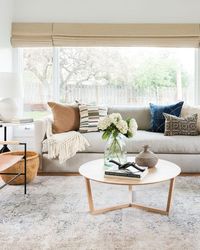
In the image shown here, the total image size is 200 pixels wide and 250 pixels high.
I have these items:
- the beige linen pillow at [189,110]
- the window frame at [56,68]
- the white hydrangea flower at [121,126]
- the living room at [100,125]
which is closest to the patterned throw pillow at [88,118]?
A: the living room at [100,125]

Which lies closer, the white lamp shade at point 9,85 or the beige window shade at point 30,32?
the white lamp shade at point 9,85

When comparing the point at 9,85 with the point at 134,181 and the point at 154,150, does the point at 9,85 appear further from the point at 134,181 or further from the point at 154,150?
the point at 134,181

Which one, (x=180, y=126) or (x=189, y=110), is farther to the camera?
(x=189, y=110)

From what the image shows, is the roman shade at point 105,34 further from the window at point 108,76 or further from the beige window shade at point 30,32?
the window at point 108,76

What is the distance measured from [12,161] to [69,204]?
0.66 m

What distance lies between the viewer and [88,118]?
14.4ft

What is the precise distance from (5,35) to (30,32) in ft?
1.27

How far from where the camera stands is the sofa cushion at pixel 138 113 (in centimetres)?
469

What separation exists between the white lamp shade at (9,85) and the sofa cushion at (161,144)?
1.09 metres

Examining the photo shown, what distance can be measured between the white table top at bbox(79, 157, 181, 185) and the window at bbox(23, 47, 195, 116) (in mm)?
2182

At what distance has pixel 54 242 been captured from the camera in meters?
2.31

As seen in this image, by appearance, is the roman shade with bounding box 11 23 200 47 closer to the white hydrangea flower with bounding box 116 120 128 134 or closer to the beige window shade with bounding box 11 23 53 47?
the beige window shade with bounding box 11 23 53 47
